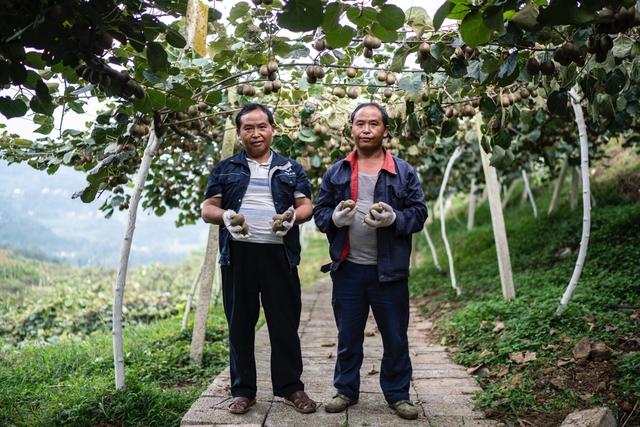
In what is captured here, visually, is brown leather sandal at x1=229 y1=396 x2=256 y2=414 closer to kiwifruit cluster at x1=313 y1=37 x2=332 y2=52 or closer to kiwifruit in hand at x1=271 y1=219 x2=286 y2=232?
kiwifruit in hand at x1=271 y1=219 x2=286 y2=232

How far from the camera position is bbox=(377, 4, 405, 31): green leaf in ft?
5.63

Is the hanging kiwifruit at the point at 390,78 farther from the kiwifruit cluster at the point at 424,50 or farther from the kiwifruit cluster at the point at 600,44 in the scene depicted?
the kiwifruit cluster at the point at 600,44

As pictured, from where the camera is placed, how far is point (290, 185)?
2744 mm

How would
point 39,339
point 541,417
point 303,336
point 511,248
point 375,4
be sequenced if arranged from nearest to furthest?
point 375,4, point 541,417, point 303,336, point 39,339, point 511,248

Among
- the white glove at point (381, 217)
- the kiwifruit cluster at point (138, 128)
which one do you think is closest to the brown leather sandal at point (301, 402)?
the white glove at point (381, 217)

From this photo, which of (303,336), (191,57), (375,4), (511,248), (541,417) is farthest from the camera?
(511,248)

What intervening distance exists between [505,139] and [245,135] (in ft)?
3.98

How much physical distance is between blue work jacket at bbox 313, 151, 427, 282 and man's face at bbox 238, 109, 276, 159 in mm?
345

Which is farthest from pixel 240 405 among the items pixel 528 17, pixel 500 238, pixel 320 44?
pixel 500 238

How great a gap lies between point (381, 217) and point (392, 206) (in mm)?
208

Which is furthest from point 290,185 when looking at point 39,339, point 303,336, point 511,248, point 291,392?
point 511,248

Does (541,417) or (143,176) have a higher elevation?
(143,176)

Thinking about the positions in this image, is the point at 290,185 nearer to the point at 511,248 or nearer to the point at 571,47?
the point at 571,47

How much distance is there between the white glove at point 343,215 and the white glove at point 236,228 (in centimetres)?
39
